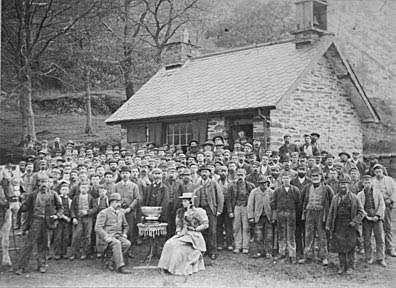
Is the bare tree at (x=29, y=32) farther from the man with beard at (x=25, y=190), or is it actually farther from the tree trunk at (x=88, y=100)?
the tree trunk at (x=88, y=100)

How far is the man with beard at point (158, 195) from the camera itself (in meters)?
8.11

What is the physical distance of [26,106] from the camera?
8266 millimetres

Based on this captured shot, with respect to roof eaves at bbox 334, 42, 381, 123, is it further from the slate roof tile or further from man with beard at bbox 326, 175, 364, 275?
man with beard at bbox 326, 175, 364, 275

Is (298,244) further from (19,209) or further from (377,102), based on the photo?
(377,102)

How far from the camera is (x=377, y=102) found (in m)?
13.0

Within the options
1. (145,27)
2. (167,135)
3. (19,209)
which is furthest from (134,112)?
(19,209)

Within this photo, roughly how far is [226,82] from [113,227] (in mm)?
6408

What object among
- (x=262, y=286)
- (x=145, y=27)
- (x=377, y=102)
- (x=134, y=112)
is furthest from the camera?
(x=134, y=112)

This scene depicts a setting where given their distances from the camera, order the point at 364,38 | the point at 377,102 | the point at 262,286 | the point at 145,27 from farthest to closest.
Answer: the point at 377,102, the point at 145,27, the point at 364,38, the point at 262,286

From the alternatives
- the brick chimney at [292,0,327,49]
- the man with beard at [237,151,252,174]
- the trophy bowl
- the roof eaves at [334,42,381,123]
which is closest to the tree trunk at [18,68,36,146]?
the trophy bowl

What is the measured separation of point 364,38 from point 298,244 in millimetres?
5022

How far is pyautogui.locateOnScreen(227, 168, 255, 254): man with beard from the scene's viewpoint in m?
8.25

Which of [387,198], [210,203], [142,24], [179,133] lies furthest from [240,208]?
[179,133]

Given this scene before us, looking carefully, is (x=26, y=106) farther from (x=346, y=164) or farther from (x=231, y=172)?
(x=346, y=164)
